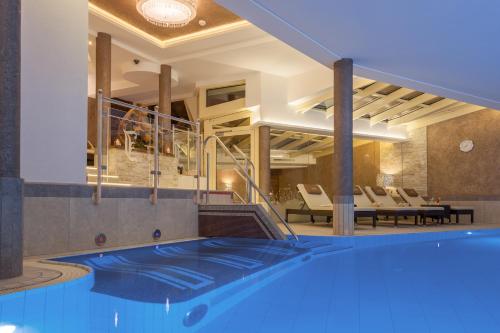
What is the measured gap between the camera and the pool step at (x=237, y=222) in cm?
639

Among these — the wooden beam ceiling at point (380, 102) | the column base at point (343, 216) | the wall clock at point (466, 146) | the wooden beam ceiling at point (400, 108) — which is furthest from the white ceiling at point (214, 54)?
the wall clock at point (466, 146)

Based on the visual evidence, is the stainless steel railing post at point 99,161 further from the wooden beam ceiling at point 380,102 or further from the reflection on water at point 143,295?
the wooden beam ceiling at point 380,102

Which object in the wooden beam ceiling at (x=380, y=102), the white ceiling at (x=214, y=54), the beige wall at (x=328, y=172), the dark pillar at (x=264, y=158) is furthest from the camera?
the beige wall at (x=328, y=172)

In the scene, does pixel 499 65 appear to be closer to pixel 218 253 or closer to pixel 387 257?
pixel 387 257

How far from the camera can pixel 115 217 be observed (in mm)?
5336

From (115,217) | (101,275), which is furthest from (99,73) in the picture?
(101,275)

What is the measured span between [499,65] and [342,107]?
2.89m

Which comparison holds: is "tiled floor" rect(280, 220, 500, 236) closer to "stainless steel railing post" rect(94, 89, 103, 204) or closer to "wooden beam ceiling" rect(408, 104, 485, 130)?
"stainless steel railing post" rect(94, 89, 103, 204)

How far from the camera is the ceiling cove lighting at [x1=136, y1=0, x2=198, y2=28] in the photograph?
744 cm

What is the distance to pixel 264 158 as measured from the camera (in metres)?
11.4

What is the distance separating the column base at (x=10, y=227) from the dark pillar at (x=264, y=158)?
822 cm

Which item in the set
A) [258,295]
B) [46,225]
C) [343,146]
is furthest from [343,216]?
[46,225]

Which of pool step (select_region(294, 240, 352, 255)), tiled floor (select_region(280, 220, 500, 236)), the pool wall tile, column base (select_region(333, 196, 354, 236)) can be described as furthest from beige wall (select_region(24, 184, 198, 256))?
column base (select_region(333, 196, 354, 236))

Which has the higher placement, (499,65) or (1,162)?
(499,65)
